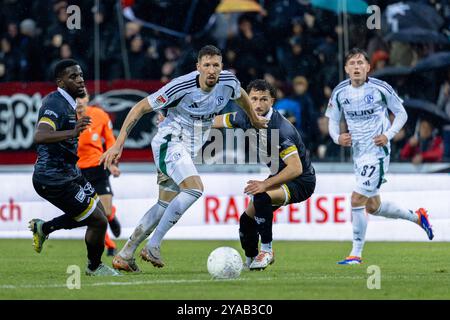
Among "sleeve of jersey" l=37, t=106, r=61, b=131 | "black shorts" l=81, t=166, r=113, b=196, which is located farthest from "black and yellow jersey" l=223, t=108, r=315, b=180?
"black shorts" l=81, t=166, r=113, b=196

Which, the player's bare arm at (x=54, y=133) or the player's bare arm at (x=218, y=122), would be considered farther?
the player's bare arm at (x=218, y=122)

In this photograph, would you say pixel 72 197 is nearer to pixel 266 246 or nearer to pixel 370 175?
pixel 266 246

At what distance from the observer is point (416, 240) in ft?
50.5

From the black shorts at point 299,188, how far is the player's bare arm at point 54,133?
259 centimetres

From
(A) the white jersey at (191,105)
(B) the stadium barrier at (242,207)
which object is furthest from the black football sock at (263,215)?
(B) the stadium barrier at (242,207)

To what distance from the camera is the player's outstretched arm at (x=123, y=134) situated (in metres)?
9.83

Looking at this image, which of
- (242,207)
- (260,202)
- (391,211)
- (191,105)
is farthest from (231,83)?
(242,207)

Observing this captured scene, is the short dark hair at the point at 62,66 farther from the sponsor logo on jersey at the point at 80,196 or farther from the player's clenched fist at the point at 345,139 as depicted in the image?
the player's clenched fist at the point at 345,139

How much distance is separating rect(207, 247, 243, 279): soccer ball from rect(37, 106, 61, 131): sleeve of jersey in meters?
1.84

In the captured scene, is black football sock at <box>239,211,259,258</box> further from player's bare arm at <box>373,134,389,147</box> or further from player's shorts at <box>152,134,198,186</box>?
player's bare arm at <box>373,134,389,147</box>

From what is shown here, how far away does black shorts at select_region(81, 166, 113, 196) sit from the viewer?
534 inches

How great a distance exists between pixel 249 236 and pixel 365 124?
2.46m
